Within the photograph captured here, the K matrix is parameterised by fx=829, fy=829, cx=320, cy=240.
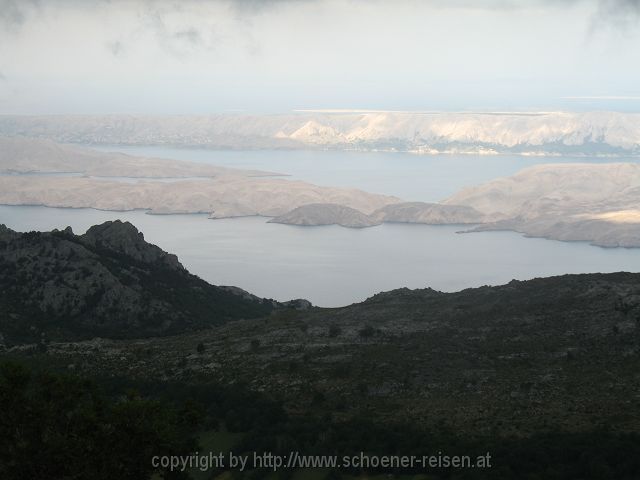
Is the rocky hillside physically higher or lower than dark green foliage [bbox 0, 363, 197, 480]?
lower

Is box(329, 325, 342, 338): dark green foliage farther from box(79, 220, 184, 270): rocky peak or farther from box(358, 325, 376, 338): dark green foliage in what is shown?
box(79, 220, 184, 270): rocky peak

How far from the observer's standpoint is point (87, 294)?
284ft

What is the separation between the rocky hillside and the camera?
82.9 metres

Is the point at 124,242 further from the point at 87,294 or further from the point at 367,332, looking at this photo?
the point at 367,332

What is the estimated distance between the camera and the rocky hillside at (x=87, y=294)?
8288 cm

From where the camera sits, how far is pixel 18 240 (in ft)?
313

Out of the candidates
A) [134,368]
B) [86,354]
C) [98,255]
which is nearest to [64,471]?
[134,368]

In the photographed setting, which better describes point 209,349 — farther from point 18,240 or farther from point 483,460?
point 18,240

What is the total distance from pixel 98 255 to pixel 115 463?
64.1 m

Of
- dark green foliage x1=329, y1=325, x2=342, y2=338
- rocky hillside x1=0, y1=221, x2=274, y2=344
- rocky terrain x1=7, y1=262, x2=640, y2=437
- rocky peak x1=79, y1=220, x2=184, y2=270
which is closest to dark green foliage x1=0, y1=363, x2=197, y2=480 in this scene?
rocky terrain x1=7, y1=262, x2=640, y2=437

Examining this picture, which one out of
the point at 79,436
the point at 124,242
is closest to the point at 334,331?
the point at 79,436

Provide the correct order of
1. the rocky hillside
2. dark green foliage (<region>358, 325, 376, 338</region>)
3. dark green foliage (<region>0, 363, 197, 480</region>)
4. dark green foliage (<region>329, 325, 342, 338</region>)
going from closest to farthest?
1. dark green foliage (<region>0, 363, 197, 480</region>)
2. dark green foliage (<region>358, 325, 376, 338</region>)
3. dark green foliage (<region>329, 325, 342, 338</region>)
4. the rocky hillside

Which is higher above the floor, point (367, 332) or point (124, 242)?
point (124, 242)

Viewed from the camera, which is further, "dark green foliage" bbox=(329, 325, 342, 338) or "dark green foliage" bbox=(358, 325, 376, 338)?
"dark green foliage" bbox=(329, 325, 342, 338)
